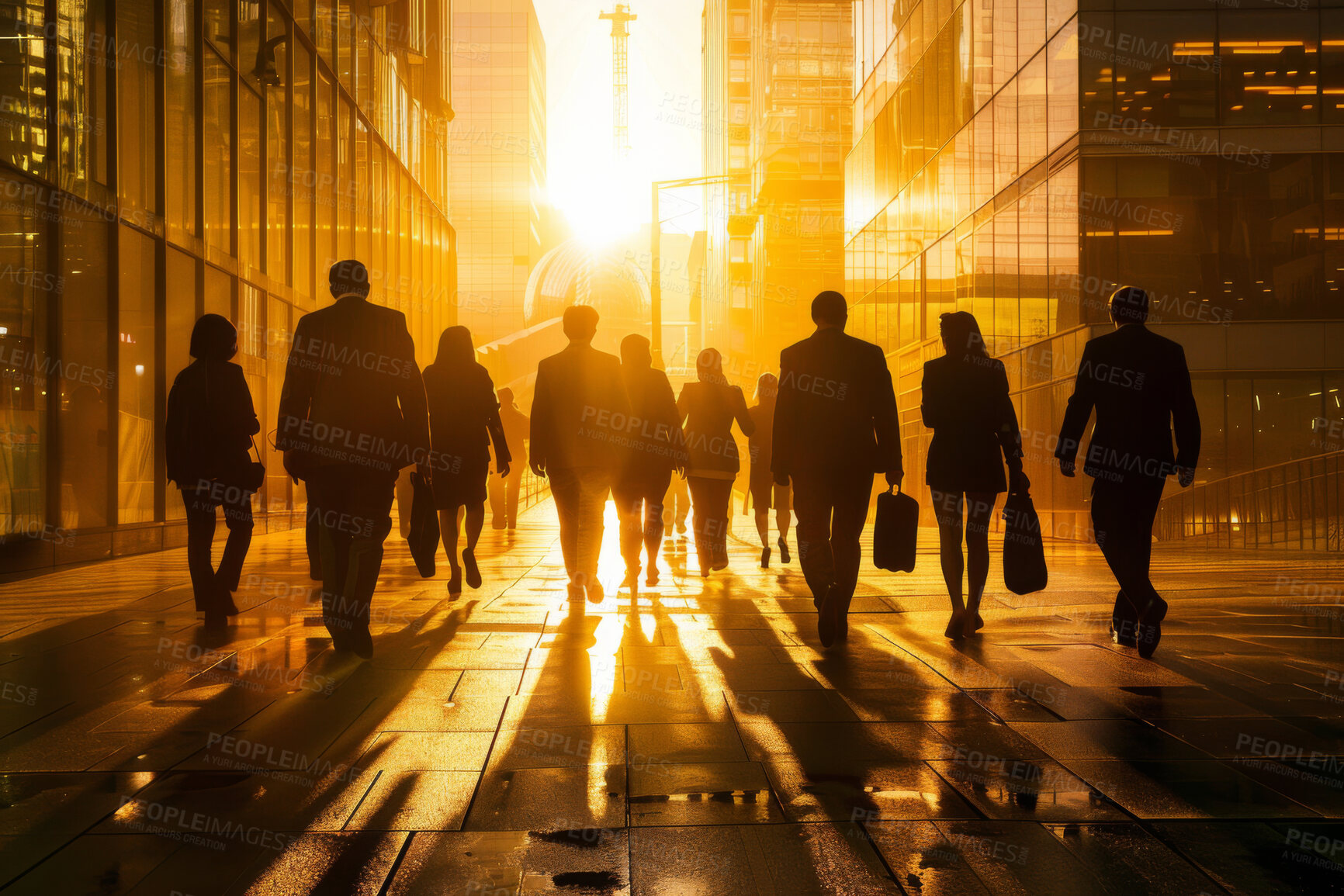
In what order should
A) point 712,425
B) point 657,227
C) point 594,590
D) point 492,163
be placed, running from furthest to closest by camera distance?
point 492,163
point 657,227
point 712,425
point 594,590

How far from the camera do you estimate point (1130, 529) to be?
18.5 ft

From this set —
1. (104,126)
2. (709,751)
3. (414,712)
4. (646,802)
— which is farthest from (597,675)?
(104,126)

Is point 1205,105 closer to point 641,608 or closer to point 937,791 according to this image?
point 641,608

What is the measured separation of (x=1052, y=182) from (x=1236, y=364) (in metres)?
3.70

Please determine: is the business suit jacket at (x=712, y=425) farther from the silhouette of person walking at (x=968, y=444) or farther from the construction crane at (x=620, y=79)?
the construction crane at (x=620, y=79)

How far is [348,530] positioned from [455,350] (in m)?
2.77

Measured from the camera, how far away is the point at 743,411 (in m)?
9.51

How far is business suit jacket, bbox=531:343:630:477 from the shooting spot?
22.6 ft

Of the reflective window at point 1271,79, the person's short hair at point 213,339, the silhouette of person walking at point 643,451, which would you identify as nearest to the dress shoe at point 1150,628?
the silhouette of person walking at point 643,451

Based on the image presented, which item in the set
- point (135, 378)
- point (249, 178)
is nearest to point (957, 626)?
point (135, 378)

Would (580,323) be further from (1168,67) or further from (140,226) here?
(1168,67)

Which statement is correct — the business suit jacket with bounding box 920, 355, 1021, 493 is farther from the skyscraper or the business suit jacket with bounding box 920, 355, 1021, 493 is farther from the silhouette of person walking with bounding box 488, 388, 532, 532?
the skyscraper

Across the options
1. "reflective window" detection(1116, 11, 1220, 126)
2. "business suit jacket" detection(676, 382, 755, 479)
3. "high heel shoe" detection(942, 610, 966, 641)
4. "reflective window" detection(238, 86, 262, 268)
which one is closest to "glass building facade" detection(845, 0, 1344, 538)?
"reflective window" detection(1116, 11, 1220, 126)

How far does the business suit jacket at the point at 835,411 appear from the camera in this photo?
19.2ft
